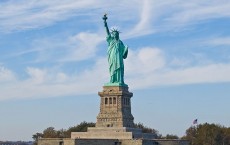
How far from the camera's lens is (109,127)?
62.5 metres

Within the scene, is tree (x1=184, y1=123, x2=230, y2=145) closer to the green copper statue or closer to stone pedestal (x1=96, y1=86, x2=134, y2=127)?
stone pedestal (x1=96, y1=86, x2=134, y2=127)

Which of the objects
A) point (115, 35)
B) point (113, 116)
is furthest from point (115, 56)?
point (113, 116)

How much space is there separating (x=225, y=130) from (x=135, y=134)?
31847 millimetres

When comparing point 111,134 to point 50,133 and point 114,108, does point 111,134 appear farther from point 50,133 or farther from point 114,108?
point 50,133

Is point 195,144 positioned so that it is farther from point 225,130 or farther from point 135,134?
point 135,134

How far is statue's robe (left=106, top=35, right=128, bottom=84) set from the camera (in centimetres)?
6500

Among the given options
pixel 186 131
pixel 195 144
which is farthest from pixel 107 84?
pixel 186 131

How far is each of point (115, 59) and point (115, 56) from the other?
35 cm

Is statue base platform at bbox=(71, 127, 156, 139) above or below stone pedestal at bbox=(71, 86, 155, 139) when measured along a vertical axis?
below

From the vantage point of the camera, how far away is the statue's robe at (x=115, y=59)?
65.0 meters

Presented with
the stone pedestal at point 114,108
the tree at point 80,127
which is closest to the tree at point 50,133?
the tree at point 80,127

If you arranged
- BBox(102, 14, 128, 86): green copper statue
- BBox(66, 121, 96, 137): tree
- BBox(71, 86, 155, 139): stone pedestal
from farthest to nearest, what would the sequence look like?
1. BBox(66, 121, 96, 137): tree
2. BBox(102, 14, 128, 86): green copper statue
3. BBox(71, 86, 155, 139): stone pedestal

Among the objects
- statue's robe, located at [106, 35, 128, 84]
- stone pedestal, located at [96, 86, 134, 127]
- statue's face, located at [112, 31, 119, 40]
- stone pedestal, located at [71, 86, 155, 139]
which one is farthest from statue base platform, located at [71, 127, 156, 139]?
statue's face, located at [112, 31, 119, 40]

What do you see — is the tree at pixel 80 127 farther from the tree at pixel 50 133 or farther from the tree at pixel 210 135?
the tree at pixel 210 135
